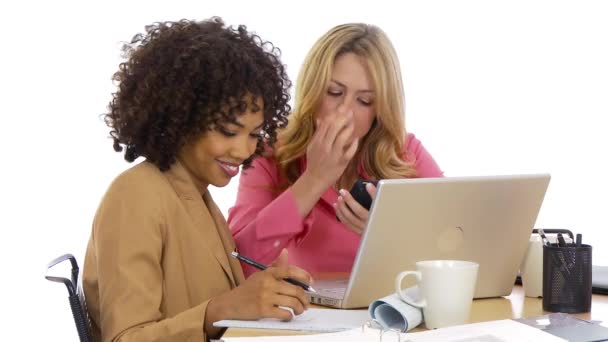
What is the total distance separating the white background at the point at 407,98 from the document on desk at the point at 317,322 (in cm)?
188

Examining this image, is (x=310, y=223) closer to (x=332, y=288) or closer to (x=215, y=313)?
(x=332, y=288)

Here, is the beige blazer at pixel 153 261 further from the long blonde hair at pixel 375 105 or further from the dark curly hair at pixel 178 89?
the long blonde hair at pixel 375 105

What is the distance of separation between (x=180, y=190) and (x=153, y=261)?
0.18 metres

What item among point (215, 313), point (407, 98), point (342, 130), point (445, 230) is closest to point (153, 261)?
point (215, 313)

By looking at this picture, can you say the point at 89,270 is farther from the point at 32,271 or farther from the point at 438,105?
the point at 438,105

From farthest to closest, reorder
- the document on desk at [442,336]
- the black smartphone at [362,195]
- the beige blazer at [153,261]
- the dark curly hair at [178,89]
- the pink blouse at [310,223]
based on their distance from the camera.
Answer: the pink blouse at [310,223]
the black smartphone at [362,195]
the dark curly hair at [178,89]
the beige blazer at [153,261]
the document on desk at [442,336]

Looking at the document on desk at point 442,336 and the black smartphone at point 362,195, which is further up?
the black smartphone at point 362,195

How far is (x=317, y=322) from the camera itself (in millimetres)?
1362

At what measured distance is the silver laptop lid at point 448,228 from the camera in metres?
1.40

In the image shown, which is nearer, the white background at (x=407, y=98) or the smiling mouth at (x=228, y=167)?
the smiling mouth at (x=228, y=167)

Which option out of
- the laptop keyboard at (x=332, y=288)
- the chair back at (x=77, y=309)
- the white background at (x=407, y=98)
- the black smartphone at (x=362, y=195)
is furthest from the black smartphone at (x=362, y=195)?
the white background at (x=407, y=98)

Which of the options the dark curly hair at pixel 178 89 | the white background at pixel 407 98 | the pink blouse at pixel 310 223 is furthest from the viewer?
the white background at pixel 407 98

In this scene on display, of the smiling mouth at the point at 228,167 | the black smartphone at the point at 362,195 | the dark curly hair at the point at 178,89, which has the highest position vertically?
the dark curly hair at the point at 178,89

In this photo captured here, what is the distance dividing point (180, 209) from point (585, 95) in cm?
242
